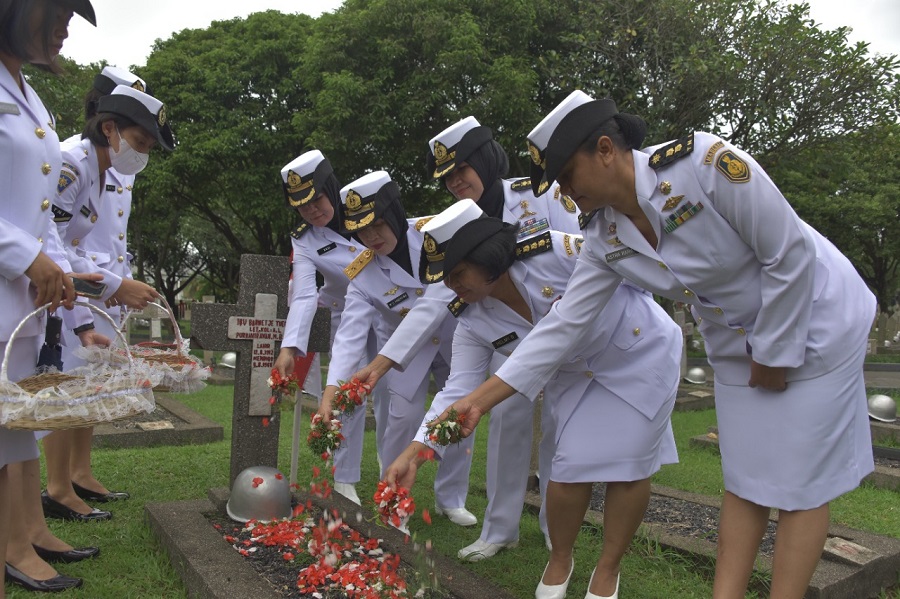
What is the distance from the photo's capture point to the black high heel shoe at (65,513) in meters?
4.54

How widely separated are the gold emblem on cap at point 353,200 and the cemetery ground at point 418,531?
69.8 inches

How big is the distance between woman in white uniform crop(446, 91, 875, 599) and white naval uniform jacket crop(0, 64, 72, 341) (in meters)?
1.84

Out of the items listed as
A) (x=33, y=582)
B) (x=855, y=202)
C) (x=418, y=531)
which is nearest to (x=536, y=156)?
(x=418, y=531)

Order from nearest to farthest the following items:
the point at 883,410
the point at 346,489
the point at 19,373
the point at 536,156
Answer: the point at 19,373 → the point at 536,156 → the point at 346,489 → the point at 883,410

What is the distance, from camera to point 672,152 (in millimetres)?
2570

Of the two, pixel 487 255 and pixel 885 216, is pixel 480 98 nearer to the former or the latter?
pixel 487 255

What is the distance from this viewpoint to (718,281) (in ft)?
8.36

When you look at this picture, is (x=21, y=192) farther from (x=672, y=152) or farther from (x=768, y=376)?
(x=768, y=376)

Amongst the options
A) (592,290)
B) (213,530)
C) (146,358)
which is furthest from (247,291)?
(592,290)

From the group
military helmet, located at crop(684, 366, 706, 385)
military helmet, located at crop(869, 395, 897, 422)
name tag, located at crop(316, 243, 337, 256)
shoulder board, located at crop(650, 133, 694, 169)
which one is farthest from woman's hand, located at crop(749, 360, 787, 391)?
military helmet, located at crop(684, 366, 706, 385)

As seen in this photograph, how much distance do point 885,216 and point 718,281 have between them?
952 inches

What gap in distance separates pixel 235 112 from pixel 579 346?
16991 millimetres

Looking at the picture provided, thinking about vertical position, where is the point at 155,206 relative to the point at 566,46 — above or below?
below

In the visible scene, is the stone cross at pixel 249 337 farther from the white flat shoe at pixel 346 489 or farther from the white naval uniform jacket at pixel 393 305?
the white flat shoe at pixel 346 489
